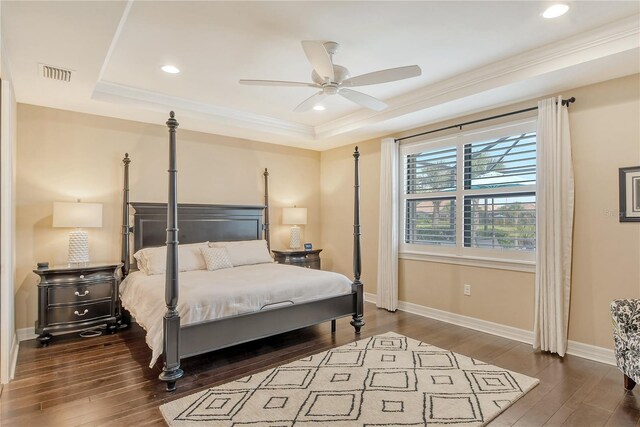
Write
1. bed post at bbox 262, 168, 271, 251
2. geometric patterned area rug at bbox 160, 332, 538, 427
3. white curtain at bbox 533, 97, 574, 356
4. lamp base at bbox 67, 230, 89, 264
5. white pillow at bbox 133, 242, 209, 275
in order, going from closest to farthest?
geometric patterned area rug at bbox 160, 332, 538, 427, white curtain at bbox 533, 97, 574, 356, lamp base at bbox 67, 230, 89, 264, white pillow at bbox 133, 242, 209, 275, bed post at bbox 262, 168, 271, 251

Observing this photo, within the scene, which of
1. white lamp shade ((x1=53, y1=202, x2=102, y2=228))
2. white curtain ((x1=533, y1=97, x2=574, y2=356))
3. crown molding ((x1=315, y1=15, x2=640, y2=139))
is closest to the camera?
crown molding ((x1=315, y1=15, x2=640, y2=139))

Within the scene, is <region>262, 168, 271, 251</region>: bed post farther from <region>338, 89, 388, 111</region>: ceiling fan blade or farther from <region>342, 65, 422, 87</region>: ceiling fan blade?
<region>342, 65, 422, 87</region>: ceiling fan blade

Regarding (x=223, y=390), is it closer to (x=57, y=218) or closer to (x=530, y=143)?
(x=57, y=218)

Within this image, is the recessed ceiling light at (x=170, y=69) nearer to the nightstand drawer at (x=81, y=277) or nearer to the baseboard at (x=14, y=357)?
the nightstand drawer at (x=81, y=277)

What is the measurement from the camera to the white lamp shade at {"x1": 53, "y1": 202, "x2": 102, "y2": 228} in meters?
3.80

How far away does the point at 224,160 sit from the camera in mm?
5469

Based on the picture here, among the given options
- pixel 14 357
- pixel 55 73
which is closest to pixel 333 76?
pixel 55 73

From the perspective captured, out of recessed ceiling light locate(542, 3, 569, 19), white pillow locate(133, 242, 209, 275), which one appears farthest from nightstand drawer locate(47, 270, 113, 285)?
recessed ceiling light locate(542, 3, 569, 19)

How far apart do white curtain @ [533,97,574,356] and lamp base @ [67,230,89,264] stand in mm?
4893

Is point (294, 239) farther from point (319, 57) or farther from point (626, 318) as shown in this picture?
point (626, 318)

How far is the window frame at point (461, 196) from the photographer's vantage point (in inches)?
156

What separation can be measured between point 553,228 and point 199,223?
4278mm

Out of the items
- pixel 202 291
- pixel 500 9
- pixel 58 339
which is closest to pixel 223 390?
pixel 202 291

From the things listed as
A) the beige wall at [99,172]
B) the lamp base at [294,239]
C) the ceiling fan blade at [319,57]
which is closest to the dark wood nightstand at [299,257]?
the lamp base at [294,239]
